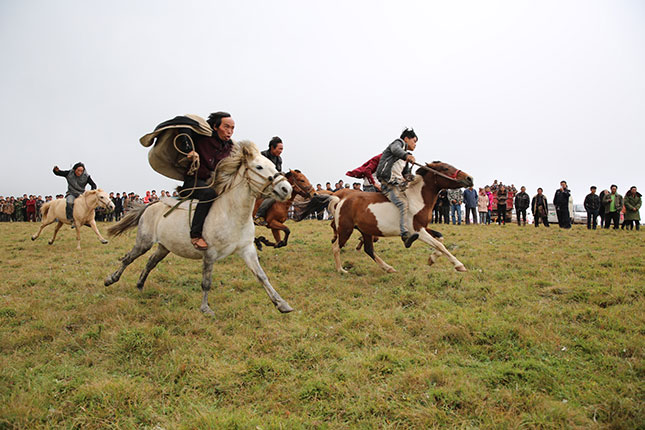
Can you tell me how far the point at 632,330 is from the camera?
4.35 meters

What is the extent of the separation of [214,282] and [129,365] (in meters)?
3.12

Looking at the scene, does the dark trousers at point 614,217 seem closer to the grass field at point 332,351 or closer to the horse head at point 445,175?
the grass field at point 332,351

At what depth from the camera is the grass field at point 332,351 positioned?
119 inches

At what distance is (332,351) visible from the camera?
4.13 metres

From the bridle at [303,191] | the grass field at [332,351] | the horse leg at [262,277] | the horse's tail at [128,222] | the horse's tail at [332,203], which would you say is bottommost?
the grass field at [332,351]

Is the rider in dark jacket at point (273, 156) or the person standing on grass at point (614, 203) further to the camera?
the person standing on grass at point (614, 203)

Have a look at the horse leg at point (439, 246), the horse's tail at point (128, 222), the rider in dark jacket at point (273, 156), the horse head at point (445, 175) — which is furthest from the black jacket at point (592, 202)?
the horse's tail at point (128, 222)

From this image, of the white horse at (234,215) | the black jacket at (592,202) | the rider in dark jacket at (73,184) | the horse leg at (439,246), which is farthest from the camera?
the black jacket at (592,202)

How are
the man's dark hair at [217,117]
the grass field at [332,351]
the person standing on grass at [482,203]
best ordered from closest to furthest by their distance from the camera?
the grass field at [332,351]
the man's dark hair at [217,117]
the person standing on grass at [482,203]

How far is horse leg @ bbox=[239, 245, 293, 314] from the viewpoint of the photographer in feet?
15.7

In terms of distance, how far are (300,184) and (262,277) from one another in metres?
4.70

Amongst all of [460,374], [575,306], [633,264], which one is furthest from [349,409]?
[633,264]

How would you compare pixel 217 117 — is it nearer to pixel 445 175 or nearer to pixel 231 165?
pixel 231 165

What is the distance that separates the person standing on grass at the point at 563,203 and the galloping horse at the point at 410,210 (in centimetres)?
1358
